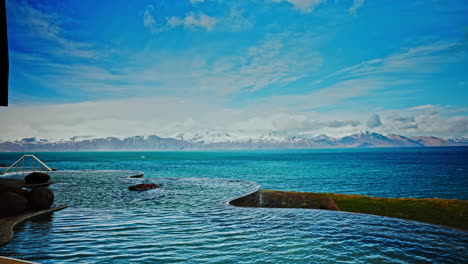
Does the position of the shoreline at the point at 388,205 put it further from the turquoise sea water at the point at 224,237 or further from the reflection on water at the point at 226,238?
the reflection on water at the point at 226,238

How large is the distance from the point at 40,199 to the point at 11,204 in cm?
165

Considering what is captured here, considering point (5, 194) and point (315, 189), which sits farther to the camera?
point (315, 189)

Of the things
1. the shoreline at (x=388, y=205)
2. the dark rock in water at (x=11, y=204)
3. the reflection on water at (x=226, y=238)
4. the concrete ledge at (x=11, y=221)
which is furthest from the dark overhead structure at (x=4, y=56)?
the shoreline at (x=388, y=205)

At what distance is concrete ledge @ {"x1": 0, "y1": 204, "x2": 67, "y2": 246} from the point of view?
10.4 meters

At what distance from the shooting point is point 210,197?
22578 millimetres

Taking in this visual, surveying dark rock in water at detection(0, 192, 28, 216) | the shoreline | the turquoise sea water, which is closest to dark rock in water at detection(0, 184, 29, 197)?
dark rock in water at detection(0, 192, 28, 216)

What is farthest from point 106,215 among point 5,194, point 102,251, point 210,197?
point 210,197

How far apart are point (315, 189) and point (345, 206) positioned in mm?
23031

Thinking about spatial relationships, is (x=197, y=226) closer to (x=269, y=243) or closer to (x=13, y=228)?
(x=269, y=243)

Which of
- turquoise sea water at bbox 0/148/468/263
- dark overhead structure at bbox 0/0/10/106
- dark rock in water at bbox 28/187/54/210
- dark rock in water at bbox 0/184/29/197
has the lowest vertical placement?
turquoise sea water at bbox 0/148/468/263

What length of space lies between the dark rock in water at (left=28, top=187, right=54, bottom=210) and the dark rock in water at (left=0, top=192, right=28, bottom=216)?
0.49 m

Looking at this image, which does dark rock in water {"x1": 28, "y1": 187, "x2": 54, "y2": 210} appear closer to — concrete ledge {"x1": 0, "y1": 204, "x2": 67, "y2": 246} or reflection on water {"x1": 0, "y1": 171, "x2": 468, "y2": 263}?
concrete ledge {"x1": 0, "y1": 204, "x2": 67, "y2": 246}

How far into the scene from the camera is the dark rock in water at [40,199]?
618 inches

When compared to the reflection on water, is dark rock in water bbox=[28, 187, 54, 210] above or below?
above
